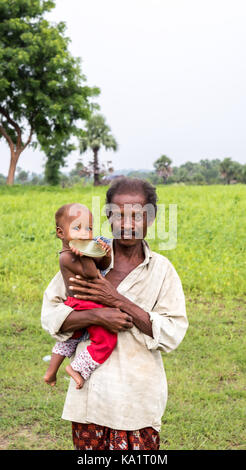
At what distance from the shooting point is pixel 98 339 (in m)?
1.99

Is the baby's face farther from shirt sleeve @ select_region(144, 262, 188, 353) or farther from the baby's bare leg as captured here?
the baby's bare leg

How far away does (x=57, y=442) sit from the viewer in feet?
12.1

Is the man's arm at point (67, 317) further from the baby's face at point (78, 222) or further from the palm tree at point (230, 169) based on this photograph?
the palm tree at point (230, 169)

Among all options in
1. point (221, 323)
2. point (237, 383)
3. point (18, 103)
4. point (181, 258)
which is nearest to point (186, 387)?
point (237, 383)

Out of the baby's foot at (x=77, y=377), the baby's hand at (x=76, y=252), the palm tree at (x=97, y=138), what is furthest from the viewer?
the palm tree at (x=97, y=138)

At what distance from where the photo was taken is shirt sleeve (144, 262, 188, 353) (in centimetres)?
197

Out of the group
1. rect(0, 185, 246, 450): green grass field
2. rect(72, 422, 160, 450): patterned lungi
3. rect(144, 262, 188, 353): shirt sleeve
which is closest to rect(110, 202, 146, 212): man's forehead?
rect(144, 262, 188, 353): shirt sleeve

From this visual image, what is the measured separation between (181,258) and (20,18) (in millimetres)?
15408

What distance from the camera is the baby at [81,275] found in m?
1.97

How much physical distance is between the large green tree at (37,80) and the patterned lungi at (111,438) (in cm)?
1870

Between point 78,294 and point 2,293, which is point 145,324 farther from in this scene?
point 2,293

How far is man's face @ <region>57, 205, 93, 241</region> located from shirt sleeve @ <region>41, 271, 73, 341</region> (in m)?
0.18

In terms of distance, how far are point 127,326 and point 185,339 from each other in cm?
411

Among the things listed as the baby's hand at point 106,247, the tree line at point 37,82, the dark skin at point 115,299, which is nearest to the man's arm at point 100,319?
the dark skin at point 115,299
